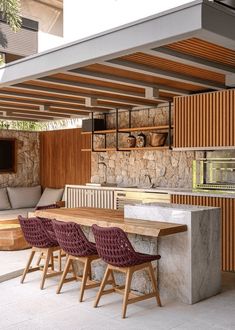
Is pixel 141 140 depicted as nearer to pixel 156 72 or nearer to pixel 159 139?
pixel 159 139

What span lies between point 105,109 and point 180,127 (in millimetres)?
2532

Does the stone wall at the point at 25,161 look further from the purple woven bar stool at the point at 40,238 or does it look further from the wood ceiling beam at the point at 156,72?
the wood ceiling beam at the point at 156,72

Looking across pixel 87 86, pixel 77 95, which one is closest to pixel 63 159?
pixel 77 95

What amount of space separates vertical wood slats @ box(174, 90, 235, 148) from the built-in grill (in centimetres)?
38

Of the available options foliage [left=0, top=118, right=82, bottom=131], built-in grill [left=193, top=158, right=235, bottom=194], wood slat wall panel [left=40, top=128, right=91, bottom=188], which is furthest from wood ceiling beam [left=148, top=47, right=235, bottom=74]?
foliage [left=0, top=118, right=82, bottom=131]

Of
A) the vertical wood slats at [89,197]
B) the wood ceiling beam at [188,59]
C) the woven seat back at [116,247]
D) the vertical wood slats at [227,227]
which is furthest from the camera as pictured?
the vertical wood slats at [89,197]

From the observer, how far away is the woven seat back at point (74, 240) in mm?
4430

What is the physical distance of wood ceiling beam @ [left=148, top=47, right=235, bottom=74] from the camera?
408cm

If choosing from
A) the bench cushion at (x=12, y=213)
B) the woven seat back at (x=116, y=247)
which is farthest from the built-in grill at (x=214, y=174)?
the bench cushion at (x=12, y=213)

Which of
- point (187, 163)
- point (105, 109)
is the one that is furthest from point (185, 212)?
point (105, 109)

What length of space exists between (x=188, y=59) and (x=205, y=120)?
1696mm

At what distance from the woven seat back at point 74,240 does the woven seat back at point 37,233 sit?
45 centimetres

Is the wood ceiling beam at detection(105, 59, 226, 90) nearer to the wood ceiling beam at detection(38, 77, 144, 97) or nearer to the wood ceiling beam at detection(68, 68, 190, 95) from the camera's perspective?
the wood ceiling beam at detection(68, 68, 190, 95)

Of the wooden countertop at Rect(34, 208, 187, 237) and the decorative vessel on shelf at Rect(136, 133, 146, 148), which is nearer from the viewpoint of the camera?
the wooden countertop at Rect(34, 208, 187, 237)
